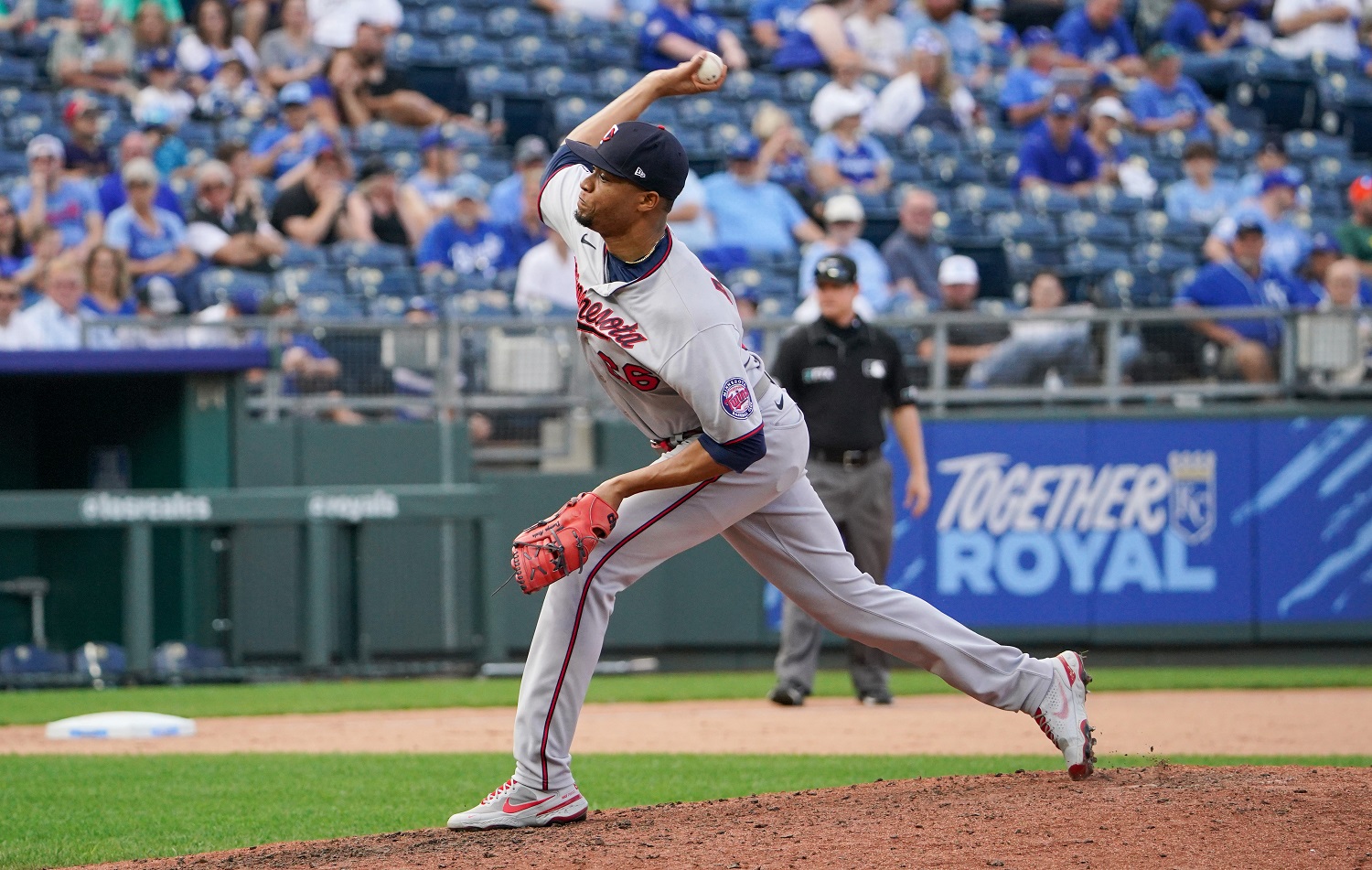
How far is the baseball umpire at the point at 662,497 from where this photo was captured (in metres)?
4.48

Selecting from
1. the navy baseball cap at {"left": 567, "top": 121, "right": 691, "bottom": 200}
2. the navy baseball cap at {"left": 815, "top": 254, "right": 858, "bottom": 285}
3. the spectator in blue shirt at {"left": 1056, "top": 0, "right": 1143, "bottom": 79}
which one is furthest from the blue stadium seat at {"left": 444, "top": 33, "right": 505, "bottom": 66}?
the navy baseball cap at {"left": 567, "top": 121, "right": 691, "bottom": 200}

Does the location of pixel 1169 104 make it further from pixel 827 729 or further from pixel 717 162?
pixel 827 729

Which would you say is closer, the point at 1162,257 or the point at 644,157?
the point at 644,157

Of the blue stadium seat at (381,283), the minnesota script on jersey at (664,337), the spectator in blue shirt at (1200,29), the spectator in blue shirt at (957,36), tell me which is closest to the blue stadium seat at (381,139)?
the blue stadium seat at (381,283)

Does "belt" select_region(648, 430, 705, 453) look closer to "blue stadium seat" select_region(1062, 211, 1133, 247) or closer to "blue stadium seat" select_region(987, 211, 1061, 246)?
"blue stadium seat" select_region(987, 211, 1061, 246)

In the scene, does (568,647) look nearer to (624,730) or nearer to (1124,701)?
(624,730)

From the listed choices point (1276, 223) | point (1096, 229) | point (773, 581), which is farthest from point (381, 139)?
point (773, 581)

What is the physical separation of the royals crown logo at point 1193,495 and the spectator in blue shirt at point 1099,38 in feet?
24.6

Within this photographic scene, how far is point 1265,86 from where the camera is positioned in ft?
57.4

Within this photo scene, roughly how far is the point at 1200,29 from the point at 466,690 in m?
12.6

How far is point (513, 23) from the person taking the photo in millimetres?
15680

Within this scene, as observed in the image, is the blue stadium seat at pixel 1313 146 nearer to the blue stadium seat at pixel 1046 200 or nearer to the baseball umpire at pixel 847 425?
the blue stadium seat at pixel 1046 200

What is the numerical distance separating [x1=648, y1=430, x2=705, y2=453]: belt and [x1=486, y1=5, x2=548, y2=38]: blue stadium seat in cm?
1144

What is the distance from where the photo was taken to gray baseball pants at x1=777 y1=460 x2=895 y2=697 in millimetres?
8781
